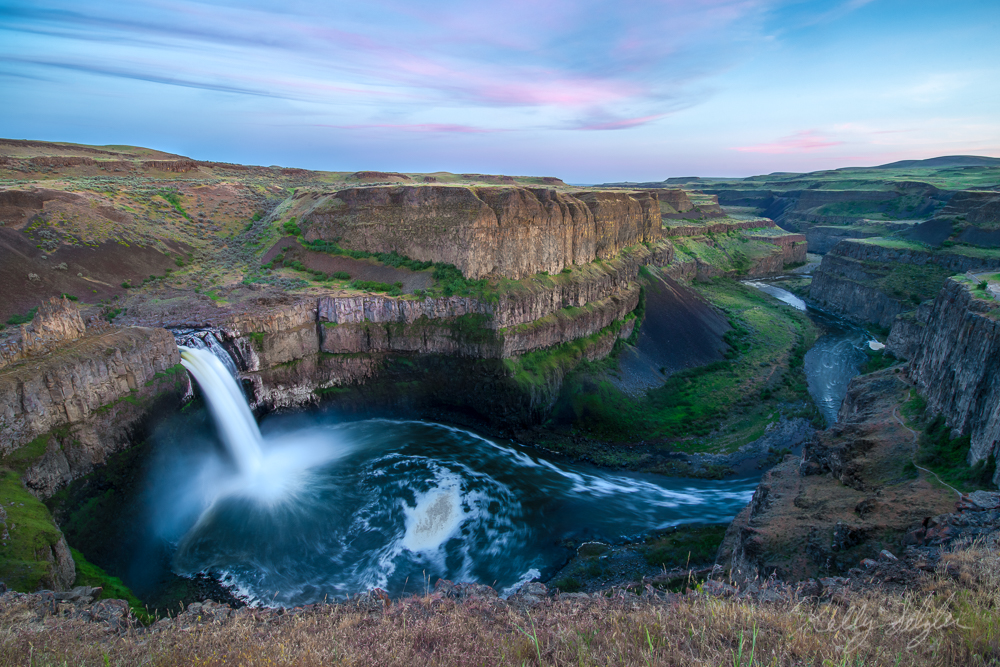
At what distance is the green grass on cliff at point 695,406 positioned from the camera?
29.9 m

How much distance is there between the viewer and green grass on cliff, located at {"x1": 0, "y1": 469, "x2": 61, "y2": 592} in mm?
12836

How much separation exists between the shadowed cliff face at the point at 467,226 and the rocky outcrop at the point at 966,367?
24084mm

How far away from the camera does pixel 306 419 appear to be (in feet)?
96.6

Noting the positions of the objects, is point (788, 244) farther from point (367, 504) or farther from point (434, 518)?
point (367, 504)

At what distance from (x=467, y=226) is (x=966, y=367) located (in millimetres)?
27692

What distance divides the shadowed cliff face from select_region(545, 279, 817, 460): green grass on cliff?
10676 millimetres

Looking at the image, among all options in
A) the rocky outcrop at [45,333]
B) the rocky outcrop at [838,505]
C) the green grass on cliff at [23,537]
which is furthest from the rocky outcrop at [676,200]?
the green grass on cliff at [23,537]

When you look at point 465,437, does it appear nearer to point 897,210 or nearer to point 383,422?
point 383,422

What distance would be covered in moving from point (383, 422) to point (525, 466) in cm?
1000

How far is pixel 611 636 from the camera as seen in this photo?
22.4 feet

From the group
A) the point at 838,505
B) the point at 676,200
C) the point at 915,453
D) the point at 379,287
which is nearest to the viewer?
the point at 838,505

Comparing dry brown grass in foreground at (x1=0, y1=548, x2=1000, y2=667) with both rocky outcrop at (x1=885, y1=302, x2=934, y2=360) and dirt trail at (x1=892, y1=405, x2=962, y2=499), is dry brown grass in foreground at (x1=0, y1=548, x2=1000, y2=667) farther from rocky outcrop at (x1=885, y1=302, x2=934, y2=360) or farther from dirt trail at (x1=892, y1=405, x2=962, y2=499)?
rocky outcrop at (x1=885, y1=302, x2=934, y2=360)

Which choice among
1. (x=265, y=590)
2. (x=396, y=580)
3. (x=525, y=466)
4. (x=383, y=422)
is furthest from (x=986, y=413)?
(x=383, y=422)

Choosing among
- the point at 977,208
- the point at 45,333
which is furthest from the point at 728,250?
the point at 45,333
